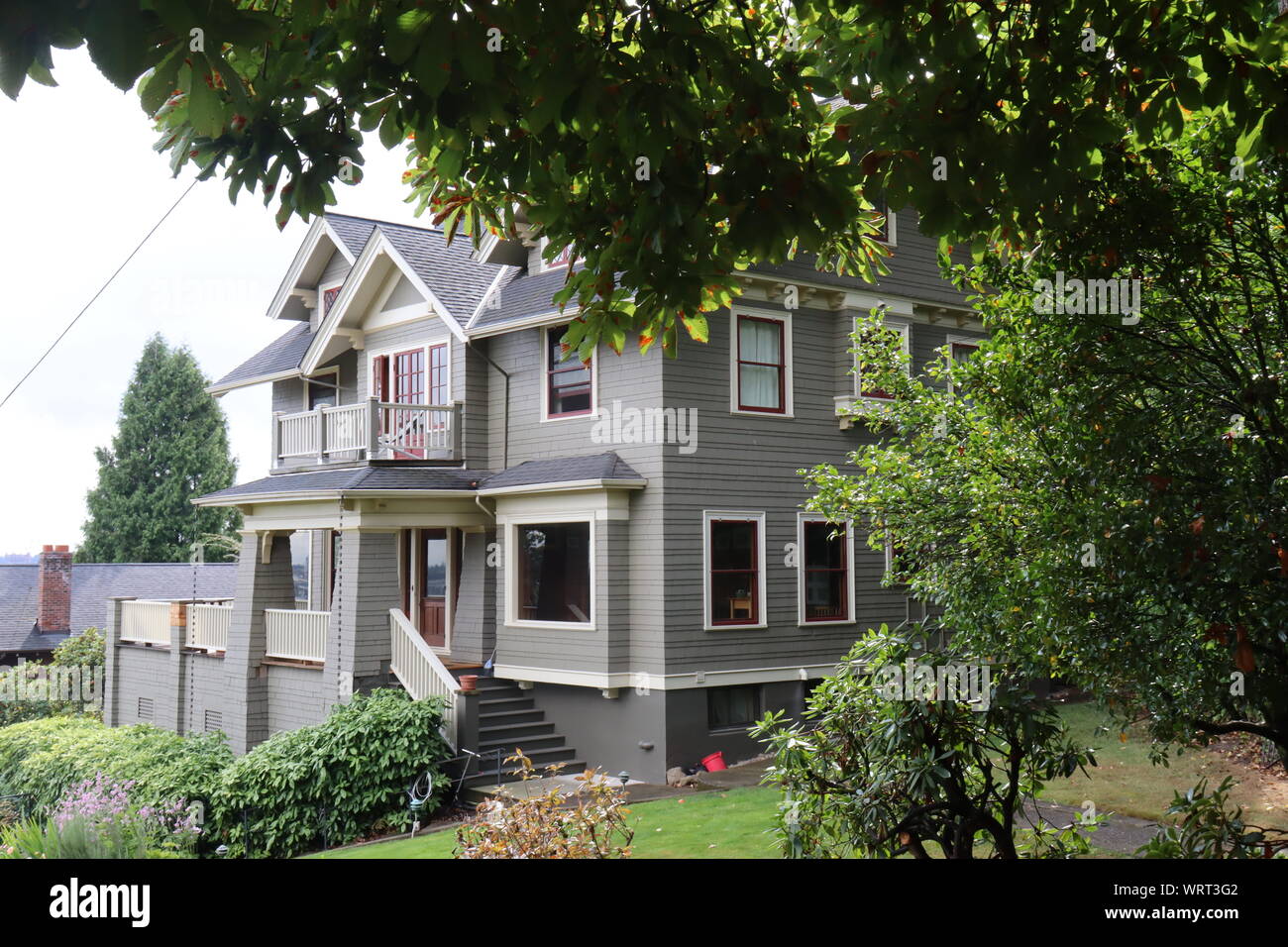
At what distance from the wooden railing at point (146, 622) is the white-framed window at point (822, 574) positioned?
582 inches

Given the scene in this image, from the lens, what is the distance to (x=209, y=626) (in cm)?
2395

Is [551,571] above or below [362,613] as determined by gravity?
above

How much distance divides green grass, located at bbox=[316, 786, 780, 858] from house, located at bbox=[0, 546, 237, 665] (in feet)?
74.1

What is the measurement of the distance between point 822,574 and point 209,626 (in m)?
13.4

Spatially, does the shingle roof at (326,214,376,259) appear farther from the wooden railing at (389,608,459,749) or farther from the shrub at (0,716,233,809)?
the shrub at (0,716,233,809)

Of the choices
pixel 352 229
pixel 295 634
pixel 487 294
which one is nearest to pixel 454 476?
pixel 487 294

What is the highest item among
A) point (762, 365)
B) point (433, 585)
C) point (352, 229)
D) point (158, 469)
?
point (352, 229)

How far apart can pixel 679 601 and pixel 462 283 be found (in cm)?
823

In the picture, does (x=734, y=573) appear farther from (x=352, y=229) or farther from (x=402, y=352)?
(x=352, y=229)

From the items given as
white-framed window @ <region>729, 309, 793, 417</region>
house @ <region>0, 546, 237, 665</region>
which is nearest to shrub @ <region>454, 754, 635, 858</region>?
white-framed window @ <region>729, 309, 793, 417</region>

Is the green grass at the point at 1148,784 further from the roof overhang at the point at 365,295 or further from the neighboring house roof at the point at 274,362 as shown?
the neighboring house roof at the point at 274,362
